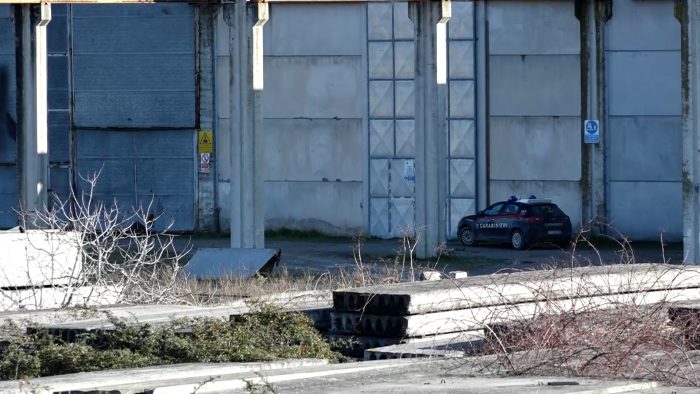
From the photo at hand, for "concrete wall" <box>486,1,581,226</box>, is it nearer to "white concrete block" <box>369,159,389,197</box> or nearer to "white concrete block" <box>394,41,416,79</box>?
"white concrete block" <box>394,41,416,79</box>

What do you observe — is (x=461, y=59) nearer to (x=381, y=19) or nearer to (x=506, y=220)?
(x=381, y=19)

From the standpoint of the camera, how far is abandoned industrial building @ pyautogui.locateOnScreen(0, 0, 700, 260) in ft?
119

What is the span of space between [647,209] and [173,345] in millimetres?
26112

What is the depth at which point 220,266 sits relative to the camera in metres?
23.9

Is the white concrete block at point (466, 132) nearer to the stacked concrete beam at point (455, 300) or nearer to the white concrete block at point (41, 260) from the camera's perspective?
the white concrete block at point (41, 260)

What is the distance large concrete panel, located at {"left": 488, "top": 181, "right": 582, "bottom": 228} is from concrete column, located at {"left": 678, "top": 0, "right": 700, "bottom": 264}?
9.46 meters

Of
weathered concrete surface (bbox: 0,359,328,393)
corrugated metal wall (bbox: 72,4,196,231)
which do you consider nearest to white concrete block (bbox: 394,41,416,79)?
corrugated metal wall (bbox: 72,4,196,231)

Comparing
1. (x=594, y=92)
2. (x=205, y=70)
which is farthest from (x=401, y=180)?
(x=205, y=70)

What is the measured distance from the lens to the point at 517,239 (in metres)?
34.2

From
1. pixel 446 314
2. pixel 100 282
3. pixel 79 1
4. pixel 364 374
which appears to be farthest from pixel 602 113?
pixel 364 374

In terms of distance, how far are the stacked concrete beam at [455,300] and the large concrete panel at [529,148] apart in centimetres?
Result: 2328

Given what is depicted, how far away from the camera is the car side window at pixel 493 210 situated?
34.6 metres

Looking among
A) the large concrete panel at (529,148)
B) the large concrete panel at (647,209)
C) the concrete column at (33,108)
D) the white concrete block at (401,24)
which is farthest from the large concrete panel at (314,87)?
the concrete column at (33,108)

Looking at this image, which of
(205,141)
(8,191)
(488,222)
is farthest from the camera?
(8,191)
